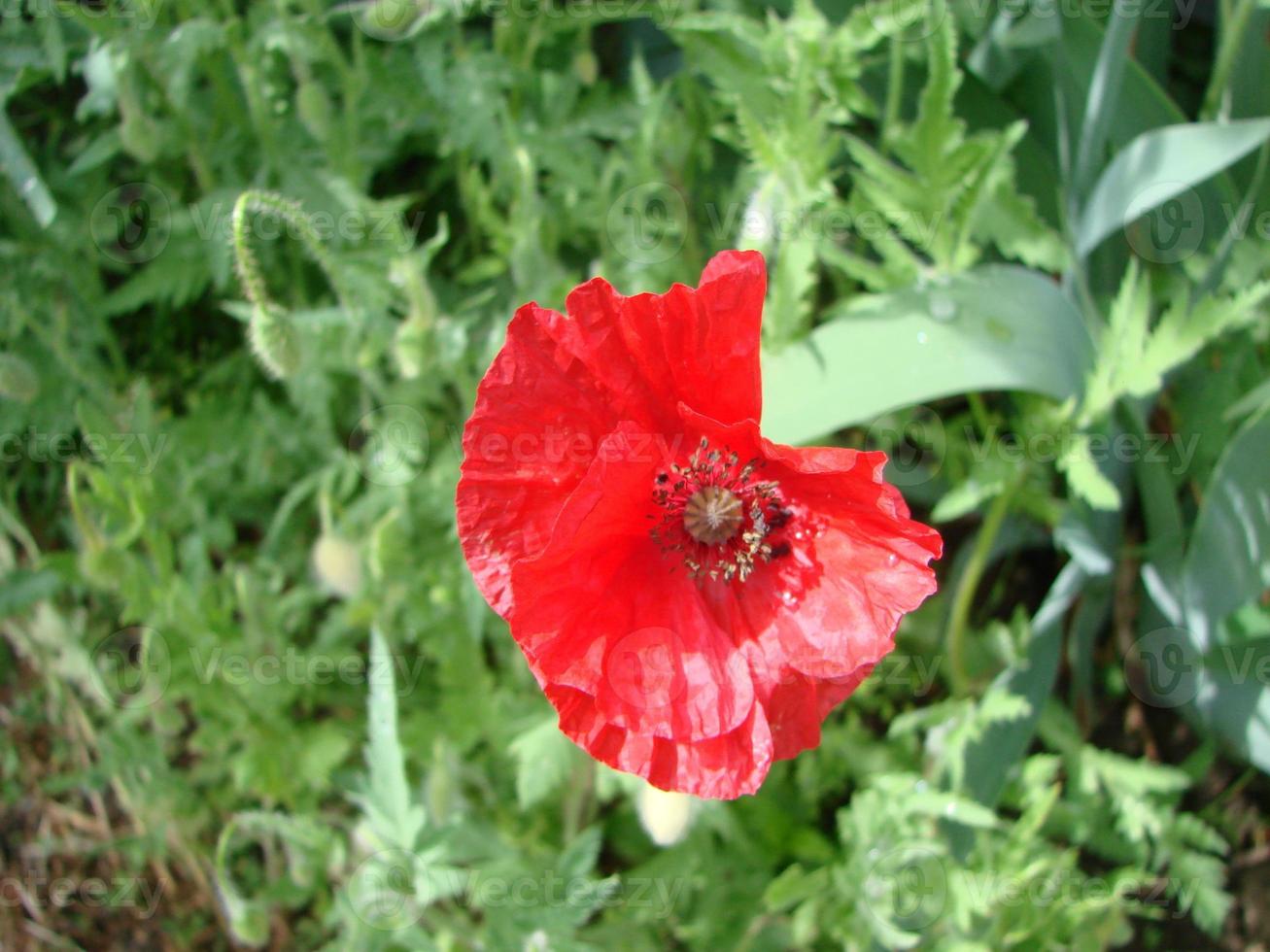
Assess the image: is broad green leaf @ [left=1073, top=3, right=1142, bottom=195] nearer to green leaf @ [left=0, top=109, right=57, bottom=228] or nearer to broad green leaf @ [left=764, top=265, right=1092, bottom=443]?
broad green leaf @ [left=764, top=265, right=1092, bottom=443]

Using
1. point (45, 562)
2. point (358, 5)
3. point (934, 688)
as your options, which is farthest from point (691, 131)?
point (45, 562)

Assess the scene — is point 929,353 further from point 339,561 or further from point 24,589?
point 24,589

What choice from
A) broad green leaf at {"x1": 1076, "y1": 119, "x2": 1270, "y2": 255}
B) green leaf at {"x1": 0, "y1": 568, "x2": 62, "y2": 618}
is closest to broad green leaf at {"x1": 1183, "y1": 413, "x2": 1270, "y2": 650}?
broad green leaf at {"x1": 1076, "y1": 119, "x2": 1270, "y2": 255}

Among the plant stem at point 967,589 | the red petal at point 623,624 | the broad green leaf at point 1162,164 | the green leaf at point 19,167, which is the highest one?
the green leaf at point 19,167

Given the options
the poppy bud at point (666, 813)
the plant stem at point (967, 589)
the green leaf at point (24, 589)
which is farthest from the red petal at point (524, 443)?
the green leaf at point (24, 589)

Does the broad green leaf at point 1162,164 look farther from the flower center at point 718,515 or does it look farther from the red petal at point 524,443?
the red petal at point 524,443
